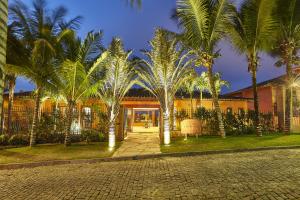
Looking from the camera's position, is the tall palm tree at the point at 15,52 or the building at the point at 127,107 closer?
the tall palm tree at the point at 15,52

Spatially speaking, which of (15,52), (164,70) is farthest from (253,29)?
(15,52)

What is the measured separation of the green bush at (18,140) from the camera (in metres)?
14.1

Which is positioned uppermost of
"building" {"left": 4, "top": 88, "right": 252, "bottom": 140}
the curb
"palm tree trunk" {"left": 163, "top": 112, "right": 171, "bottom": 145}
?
"building" {"left": 4, "top": 88, "right": 252, "bottom": 140}

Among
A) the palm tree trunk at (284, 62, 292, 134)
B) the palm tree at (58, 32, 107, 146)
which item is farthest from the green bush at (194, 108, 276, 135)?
the palm tree at (58, 32, 107, 146)

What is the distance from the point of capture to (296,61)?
1689 cm

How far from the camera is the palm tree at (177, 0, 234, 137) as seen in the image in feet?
45.9

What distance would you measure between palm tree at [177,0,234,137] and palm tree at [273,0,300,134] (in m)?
3.30

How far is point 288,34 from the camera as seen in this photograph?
53.0ft

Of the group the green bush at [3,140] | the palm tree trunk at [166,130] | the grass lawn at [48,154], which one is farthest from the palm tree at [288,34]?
the green bush at [3,140]

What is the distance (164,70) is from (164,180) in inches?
307

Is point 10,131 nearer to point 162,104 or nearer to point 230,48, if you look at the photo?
point 162,104

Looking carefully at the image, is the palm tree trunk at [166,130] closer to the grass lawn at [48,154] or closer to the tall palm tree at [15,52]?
the grass lawn at [48,154]

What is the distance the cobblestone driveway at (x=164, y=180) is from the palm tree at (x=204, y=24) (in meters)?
7.34

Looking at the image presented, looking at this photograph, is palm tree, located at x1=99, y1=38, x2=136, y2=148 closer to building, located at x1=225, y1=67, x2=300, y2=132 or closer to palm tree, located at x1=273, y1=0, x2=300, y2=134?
palm tree, located at x1=273, y1=0, x2=300, y2=134
